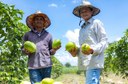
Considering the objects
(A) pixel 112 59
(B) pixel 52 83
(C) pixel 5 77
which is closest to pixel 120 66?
(A) pixel 112 59

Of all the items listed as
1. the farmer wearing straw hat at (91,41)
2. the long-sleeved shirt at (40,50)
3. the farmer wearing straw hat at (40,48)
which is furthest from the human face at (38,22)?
the farmer wearing straw hat at (91,41)

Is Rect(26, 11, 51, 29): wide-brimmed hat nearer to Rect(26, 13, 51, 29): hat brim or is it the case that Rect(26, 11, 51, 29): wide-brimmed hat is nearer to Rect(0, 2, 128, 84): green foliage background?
Rect(26, 13, 51, 29): hat brim

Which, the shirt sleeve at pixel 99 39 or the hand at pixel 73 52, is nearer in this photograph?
the shirt sleeve at pixel 99 39

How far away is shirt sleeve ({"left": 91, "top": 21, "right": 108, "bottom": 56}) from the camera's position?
4.16 meters

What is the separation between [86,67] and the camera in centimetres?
436

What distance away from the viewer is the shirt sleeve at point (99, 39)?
13.7 ft

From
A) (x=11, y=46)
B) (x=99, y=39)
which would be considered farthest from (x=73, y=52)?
(x=11, y=46)

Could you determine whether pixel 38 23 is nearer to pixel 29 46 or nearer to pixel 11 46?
pixel 29 46

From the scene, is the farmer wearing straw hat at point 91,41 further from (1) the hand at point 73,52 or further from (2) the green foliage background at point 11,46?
(2) the green foliage background at point 11,46

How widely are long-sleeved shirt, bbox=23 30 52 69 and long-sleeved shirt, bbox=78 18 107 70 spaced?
84 cm

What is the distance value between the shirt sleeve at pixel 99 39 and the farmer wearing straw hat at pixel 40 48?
932 mm

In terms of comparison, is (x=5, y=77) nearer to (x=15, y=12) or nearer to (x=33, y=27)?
(x=15, y=12)

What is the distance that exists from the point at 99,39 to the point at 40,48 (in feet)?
3.93

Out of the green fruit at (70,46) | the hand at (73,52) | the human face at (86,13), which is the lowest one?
the hand at (73,52)
